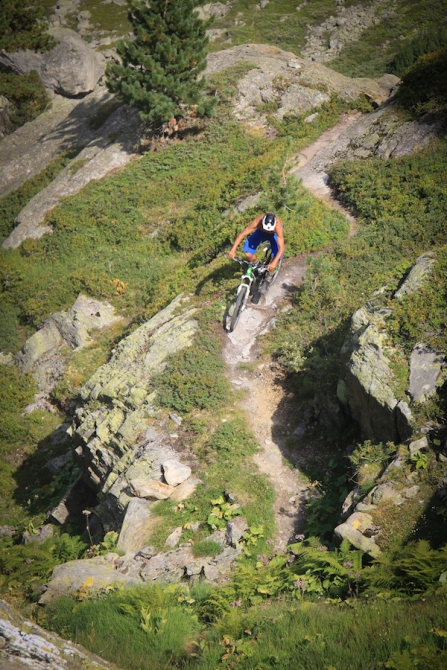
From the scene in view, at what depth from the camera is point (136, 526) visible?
38.6 ft

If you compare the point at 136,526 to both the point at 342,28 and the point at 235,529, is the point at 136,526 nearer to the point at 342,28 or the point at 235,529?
the point at 235,529

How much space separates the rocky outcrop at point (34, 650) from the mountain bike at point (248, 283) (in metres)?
10.1

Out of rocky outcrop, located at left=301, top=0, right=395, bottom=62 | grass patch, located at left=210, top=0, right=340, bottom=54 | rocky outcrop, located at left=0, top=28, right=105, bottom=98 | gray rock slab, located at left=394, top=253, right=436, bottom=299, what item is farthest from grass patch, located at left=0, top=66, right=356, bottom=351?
grass patch, located at left=210, top=0, right=340, bottom=54

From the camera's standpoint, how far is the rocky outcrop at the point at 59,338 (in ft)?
73.9

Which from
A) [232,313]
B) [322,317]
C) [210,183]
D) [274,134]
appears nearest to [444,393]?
[322,317]

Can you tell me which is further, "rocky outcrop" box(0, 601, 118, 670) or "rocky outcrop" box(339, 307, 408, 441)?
"rocky outcrop" box(339, 307, 408, 441)

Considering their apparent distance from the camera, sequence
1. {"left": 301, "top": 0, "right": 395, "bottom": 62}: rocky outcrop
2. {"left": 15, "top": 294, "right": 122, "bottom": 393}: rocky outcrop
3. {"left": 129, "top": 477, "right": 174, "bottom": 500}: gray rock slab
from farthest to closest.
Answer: {"left": 301, "top": 0, "right": 395, "bottom": 62}: rocky outcrop → {"left": 15, "top": 294, "right": 122, "bottom": 393}: rocky outcrop → {"left": 129, "top": 477, "right": 174, "bottom": 500}: gray rock slab

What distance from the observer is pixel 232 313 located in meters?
16.1

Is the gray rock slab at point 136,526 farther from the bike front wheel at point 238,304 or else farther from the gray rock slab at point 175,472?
the bike front wheel at point 238,304

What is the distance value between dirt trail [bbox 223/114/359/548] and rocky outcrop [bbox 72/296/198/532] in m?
1.81

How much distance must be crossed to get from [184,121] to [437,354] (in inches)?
1046

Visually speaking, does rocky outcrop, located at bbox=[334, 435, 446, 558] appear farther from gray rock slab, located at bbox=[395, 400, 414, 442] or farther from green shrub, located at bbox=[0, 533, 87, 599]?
green shrub, located at bbox=[0, 533, 87, 599]

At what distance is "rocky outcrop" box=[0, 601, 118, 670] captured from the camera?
242 inches

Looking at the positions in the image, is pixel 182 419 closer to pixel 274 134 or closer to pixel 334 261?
pixel 334 261
